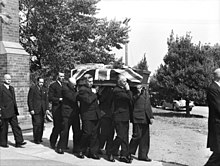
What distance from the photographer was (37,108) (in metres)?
8.09

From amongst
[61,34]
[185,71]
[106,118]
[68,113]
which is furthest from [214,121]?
[185,71]

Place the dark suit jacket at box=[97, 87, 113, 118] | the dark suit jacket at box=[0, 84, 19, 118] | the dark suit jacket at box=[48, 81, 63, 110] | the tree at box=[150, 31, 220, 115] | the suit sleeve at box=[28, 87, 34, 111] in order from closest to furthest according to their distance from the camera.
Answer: the dark suit jacket at box=[97, 87, 113, 118] < the dark suit jacket at box=[0, 84, 19, 118] < the dark suit jacket at box=[48, 81, 63, 110] < the suit sleeve at box=[28, 87, 34, 111] < the tree at box=[150, 31, 220, 115]

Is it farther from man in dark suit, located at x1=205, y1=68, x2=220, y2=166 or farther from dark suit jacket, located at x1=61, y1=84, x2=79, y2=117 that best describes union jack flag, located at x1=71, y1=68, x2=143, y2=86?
man in dark suit, located at x1=205, y1=68, x2=220, y2=166

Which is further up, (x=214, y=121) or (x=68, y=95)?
(x=68, y=95)

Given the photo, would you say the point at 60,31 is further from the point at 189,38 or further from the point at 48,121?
the point at 189,38

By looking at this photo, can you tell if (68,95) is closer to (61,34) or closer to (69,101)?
(69,101)

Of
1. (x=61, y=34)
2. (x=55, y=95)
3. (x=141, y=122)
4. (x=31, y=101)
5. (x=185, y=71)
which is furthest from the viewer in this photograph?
(x=185, y=71)

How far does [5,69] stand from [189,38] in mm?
14738

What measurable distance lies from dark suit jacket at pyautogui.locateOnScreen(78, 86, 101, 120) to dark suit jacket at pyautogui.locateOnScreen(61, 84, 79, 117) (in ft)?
1.37

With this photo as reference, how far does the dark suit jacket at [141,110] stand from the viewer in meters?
6.70

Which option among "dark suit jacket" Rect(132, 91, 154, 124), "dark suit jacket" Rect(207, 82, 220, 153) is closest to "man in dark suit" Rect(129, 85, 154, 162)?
"dark suit jacket" Rect(132, 91, 154, 124)

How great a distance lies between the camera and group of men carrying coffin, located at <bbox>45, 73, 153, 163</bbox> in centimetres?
661

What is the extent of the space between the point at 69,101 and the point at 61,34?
429 inches

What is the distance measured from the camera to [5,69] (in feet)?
31.0
